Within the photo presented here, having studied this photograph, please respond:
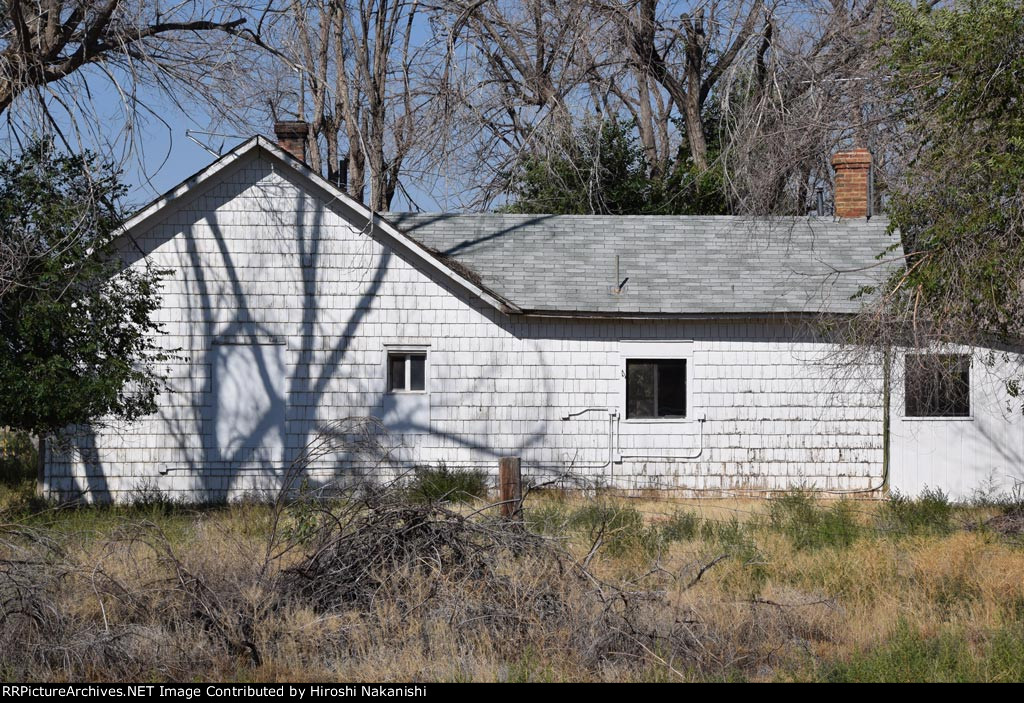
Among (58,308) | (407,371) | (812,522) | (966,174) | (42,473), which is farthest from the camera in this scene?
(407,371)

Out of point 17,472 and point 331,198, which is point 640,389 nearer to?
point 331,198

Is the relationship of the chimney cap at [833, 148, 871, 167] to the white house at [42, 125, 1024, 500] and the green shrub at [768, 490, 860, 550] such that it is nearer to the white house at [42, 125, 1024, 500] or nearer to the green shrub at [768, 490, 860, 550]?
the white house at [42, 125, 1024, 500]

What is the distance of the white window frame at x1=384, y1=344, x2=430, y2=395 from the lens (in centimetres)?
1591

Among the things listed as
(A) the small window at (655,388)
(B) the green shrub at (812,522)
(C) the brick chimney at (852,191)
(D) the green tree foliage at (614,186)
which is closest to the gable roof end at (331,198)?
(A) the small window at (655,388)

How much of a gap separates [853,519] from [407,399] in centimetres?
671

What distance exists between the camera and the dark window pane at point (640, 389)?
1608 centimetres

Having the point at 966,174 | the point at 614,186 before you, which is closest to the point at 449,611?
the point at 966,174

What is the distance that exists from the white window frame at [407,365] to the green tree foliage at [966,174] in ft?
23.7

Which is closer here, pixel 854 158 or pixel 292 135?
pixel 292 135

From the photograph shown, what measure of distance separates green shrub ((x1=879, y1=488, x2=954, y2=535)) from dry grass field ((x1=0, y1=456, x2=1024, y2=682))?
8.29ft

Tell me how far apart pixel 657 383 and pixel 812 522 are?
4174mm

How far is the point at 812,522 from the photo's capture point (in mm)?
12492

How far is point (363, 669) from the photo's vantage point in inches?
272

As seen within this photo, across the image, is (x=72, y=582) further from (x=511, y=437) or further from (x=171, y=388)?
(x=511, y=437)
